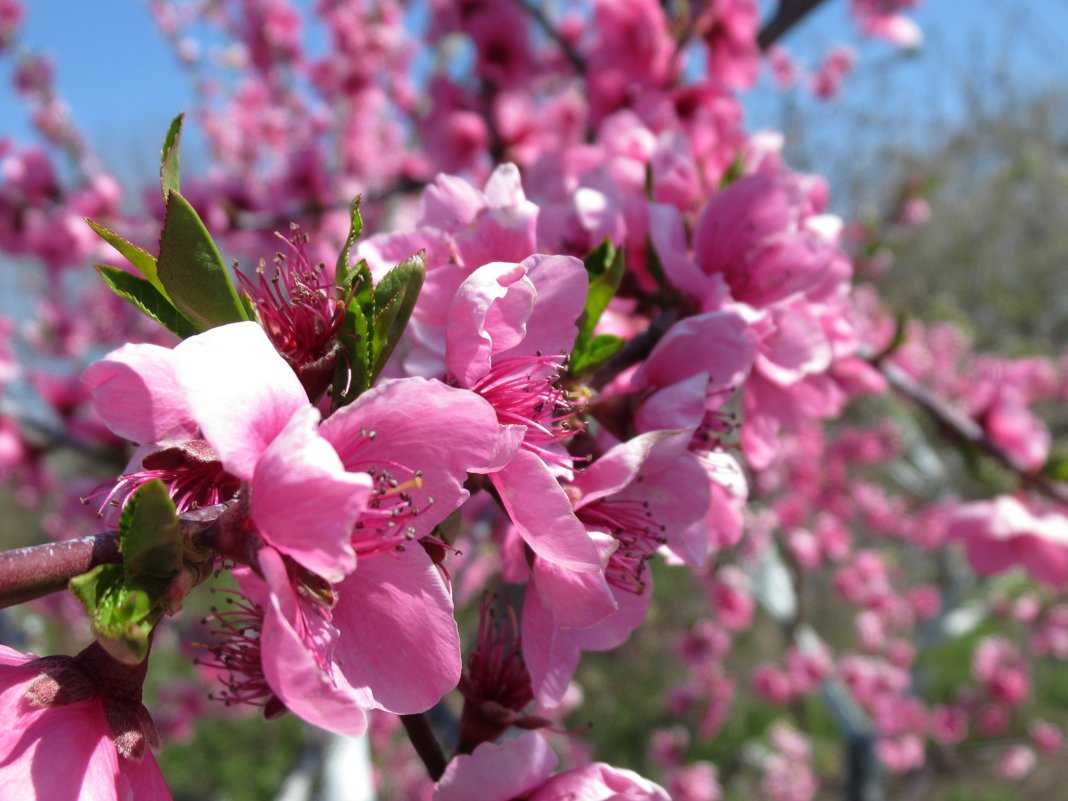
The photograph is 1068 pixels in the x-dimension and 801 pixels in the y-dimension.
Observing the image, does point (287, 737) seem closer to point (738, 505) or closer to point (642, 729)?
point (642, 729)

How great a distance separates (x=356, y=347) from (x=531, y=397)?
161mm

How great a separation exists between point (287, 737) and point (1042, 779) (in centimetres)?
716

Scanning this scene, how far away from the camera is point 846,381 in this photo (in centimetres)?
118

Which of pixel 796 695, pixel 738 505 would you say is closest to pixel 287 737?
pixel 796 695

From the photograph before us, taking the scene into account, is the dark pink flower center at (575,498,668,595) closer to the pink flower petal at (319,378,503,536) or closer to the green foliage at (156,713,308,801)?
the pink flower petal at (319,378,503,536)

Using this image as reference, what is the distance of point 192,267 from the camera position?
52 centimetres

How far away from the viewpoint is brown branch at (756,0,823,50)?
67.1 inches

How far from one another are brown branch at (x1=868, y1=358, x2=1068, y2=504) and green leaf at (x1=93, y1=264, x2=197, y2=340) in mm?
1237

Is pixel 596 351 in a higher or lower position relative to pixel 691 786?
higher

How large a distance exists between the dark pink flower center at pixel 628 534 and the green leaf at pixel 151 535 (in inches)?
14.3

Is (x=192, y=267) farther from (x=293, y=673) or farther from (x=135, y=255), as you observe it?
(x=293, y=673)

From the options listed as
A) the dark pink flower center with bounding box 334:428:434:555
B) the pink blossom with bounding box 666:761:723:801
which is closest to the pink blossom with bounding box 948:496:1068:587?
the dark pink flower center with bounding box 334:428:434:555

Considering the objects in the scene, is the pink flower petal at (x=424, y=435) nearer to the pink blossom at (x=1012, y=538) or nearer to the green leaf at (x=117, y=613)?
the green leaf at (x=117, y=613)

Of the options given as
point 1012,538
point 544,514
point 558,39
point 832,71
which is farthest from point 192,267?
point 832,71
